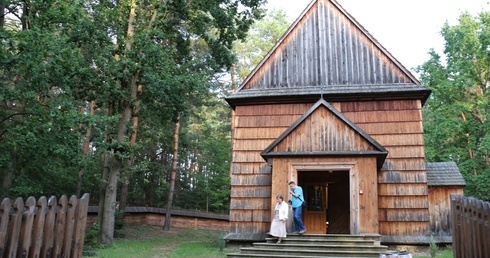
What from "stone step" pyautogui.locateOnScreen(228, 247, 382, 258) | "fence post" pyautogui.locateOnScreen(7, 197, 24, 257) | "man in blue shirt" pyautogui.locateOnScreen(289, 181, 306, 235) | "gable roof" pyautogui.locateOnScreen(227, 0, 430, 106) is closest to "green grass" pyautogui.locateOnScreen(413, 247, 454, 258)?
"stone step" pyautogui.locateOnScreen(228, 247, 382, 258)

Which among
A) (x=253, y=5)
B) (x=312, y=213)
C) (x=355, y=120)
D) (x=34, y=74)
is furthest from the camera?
(x=253, y=5)

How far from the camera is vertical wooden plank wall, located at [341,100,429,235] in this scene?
Result: 41.7 ft

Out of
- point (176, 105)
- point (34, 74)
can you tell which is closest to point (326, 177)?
point (176, 105)

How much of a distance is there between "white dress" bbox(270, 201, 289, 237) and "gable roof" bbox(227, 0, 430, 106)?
4.53 m

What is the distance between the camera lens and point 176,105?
56.3 ft

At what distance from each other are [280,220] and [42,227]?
705 centimetres

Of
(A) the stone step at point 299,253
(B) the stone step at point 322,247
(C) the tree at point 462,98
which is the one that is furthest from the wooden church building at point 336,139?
(C) the tree at point 462,98

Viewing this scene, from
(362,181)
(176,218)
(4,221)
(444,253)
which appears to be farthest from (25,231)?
(176,218)

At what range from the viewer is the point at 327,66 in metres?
14.6

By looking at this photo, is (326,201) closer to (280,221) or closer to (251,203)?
(251,203)

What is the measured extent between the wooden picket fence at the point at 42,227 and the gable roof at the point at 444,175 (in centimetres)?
1242

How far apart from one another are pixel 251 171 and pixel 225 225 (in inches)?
493

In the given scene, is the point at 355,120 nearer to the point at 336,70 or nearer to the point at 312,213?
the point at 336,70

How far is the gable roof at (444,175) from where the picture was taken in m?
14.3
